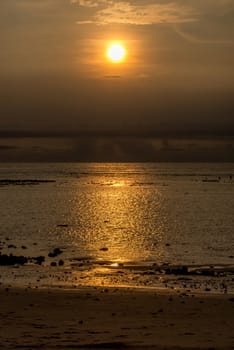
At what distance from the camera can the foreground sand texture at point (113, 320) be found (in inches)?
665

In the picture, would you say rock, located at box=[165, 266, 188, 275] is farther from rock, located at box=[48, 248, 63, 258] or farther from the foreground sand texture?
rock, located at box=[48, 248, 63, 258]

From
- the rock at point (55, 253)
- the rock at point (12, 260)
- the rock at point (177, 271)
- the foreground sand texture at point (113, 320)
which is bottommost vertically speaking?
the foreground sand texture at point (113, 320)

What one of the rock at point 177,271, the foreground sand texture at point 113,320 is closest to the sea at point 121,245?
the rock at point 177,271

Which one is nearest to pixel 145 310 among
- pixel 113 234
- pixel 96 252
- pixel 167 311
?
pixel 167 311

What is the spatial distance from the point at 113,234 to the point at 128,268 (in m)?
22.1

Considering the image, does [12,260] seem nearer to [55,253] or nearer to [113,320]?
[55,253]

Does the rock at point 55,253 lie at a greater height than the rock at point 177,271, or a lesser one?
greater

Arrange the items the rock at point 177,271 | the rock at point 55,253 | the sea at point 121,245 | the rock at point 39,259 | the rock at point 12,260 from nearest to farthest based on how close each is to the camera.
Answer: the sea at point 121,245, the rock at point 177,271, the rock at point 12,260, the rock at point 39,259, the rock at point 55,253

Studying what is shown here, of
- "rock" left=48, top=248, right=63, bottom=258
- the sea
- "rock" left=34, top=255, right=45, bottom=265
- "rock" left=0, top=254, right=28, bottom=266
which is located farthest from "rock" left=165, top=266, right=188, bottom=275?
"rock" left=48, top=248, right=63, bottom=258

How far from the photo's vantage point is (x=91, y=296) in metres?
24.0

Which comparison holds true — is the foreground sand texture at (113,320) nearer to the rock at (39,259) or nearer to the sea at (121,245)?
the sea at (121,245)

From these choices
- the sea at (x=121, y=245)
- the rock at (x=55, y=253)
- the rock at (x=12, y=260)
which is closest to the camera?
the sea at (x=121, y=245)

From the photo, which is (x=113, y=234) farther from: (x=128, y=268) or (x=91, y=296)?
(x=91, y=296)

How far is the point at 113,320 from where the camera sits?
65.2ft
